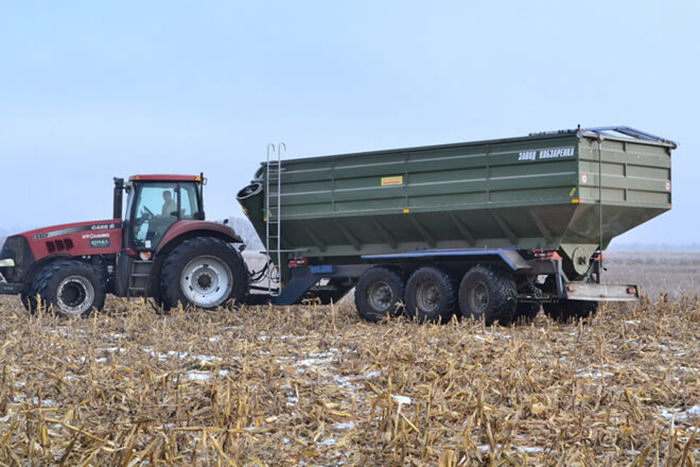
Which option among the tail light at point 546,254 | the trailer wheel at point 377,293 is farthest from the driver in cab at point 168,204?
the tail light at point 546,254

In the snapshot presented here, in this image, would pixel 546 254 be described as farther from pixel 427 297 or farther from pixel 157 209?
pixel 157 209

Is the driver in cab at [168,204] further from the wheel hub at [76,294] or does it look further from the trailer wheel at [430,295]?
the trailer wheel at [430,295]

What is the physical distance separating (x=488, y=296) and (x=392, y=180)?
8.74 ft

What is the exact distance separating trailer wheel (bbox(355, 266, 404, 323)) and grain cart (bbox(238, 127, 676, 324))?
→ 2 cm

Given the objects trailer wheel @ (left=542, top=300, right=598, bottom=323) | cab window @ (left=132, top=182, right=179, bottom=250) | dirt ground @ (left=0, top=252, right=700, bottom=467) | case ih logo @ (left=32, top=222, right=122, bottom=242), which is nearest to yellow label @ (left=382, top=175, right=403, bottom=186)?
trailer wheel @ (left=542, top=300, right=598, bottom=323)

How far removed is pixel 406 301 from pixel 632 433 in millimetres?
7713

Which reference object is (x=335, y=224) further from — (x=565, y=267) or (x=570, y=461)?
(x=570, y=461)

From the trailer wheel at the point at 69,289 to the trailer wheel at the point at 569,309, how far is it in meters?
7.24

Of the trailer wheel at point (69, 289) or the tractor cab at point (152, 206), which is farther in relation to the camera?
the tractor cab at point (152, 206)

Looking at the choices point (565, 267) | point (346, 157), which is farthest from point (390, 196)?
point (565, 267)

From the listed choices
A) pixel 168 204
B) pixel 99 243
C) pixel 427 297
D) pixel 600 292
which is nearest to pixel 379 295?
pixel 427 297

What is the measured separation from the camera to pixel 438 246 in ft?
44.5

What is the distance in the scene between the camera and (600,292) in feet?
41.4

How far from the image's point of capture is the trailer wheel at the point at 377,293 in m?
13.5
